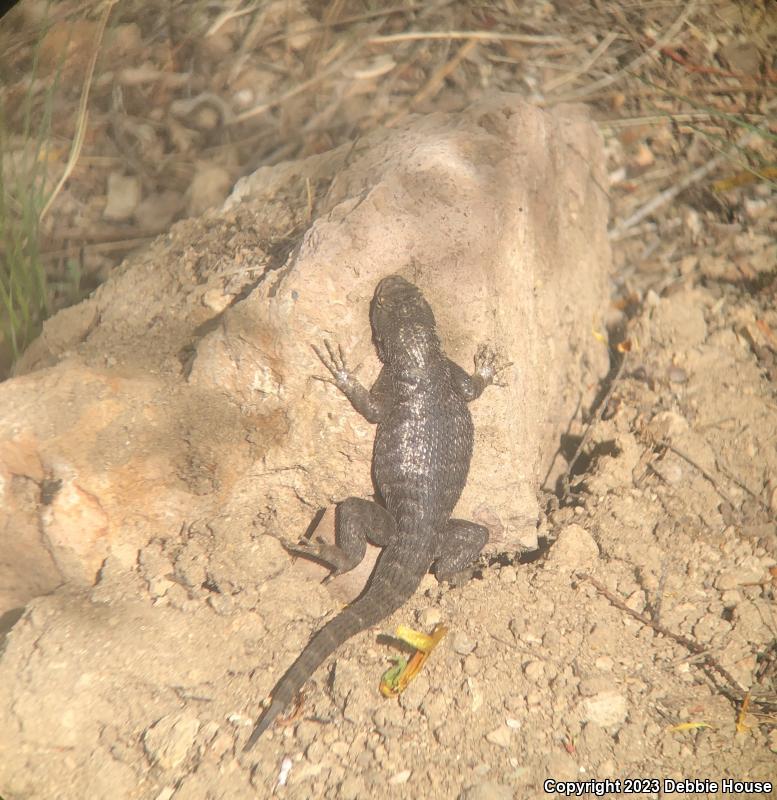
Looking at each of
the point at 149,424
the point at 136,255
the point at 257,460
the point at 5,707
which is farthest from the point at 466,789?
the point at 136,255

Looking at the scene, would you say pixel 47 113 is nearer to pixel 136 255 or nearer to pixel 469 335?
pixel 136 255

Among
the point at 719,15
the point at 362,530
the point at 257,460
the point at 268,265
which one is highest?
the point at 719,15

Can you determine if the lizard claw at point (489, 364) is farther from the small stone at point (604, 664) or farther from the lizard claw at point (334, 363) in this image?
the small stone at point (604, 664)

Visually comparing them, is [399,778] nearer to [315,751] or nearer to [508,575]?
[315,751]

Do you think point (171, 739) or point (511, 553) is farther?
point (511, 553)

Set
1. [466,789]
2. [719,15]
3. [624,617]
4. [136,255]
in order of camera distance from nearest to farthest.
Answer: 1. [466,789]
2. [624,617]
3. [136,255]
4. [719,15]

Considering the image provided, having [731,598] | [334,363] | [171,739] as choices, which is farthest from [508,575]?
[171,739]
